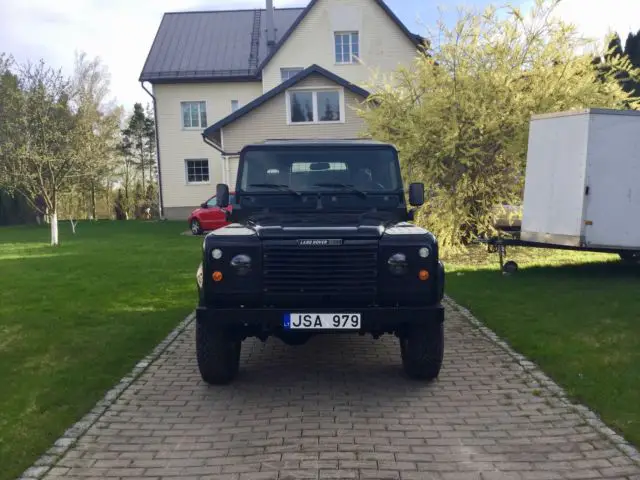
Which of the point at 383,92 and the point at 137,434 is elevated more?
the point at 383,92

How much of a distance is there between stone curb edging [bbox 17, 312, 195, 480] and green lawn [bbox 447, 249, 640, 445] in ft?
12.5

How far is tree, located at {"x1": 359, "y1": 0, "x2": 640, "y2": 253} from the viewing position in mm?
13031

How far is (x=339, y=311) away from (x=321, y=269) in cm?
36

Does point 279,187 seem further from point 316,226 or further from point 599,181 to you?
point 599,181

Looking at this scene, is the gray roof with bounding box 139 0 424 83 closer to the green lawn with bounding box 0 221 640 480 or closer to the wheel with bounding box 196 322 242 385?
the green lawn with bounding box 0 221 640 480

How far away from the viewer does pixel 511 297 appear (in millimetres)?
9008

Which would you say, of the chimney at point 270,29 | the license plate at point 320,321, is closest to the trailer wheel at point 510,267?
the license plate at point 320,321

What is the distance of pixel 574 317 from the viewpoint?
7.61 meters

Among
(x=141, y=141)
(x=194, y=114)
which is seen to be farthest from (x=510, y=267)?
(x=141, y=141)

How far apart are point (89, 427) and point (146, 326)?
10.8 feet

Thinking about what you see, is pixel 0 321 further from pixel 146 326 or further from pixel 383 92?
pixel 383 92

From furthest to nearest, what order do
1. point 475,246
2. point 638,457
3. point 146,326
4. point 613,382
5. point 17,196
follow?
point 17,196 → point 475,246 → point 146,326 → point 613,382 → point 638,457

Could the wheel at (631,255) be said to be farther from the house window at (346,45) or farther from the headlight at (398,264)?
the house window at (346,45)

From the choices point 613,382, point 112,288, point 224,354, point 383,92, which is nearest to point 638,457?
point 613,382
